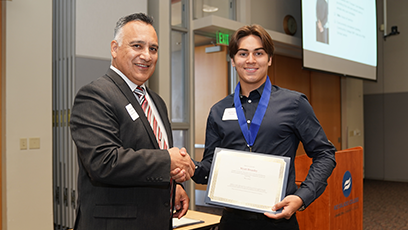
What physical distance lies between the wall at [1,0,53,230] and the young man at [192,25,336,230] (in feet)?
7.41

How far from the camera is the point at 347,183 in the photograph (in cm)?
291

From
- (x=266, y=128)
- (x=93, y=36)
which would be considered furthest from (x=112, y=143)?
(x=93, y=36)

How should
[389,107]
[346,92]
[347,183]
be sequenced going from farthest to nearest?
1. [389,107]
2. [346,92]
3. [347,183]

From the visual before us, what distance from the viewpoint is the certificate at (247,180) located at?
1.50 metres

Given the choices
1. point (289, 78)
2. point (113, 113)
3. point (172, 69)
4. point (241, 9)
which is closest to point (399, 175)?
point (289, 78)

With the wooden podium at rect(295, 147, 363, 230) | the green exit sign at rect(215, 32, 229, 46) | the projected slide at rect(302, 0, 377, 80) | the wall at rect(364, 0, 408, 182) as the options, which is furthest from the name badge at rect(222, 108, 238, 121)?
the wall at rect(364, 0, 408, 182)

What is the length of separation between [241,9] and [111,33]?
89.9 inches

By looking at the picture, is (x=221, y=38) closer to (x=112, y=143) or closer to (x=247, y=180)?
(x=247, y=180)

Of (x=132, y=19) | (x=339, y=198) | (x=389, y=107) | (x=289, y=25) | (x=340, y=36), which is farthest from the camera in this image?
(x=389, y=107)

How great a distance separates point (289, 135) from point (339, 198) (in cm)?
142

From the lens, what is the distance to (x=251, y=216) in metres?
1.56

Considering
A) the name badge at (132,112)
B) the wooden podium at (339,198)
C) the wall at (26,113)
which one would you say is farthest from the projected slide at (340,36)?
the name badge at (132,112)

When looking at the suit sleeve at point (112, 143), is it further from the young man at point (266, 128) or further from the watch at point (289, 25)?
the watch at point (289, 25)

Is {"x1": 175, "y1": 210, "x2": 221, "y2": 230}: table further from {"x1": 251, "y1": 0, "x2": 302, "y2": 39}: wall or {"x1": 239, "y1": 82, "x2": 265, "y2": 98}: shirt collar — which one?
{"x1": 251, "y1": 0, "x2": 302, "y2": 39}: wall
